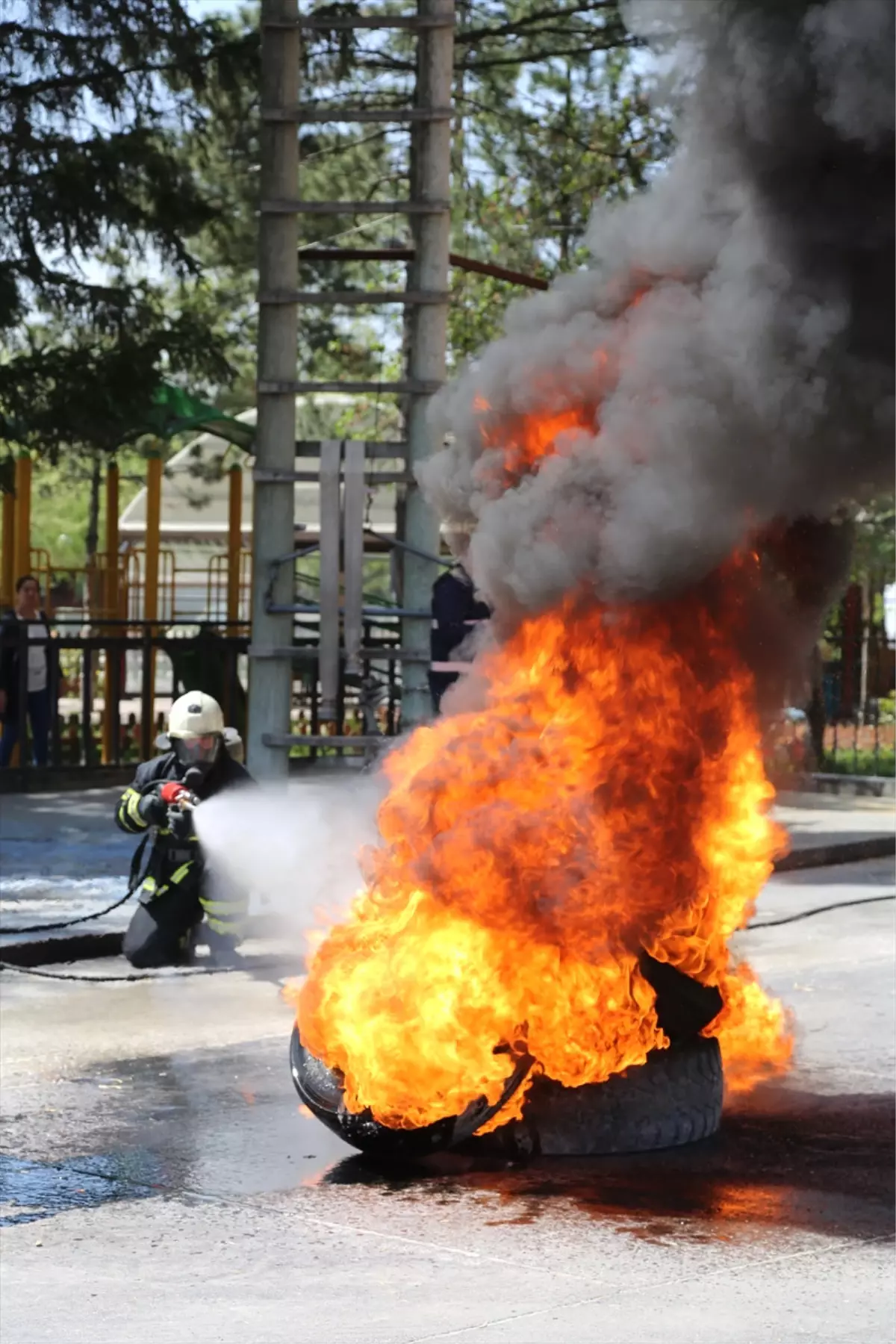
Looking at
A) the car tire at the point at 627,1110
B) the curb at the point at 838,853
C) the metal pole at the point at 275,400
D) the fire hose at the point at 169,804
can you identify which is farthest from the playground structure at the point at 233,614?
the car tire at the point at 627,1110

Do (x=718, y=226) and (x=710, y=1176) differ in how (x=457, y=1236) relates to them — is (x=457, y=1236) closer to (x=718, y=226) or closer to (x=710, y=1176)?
(x=710, y=1176)

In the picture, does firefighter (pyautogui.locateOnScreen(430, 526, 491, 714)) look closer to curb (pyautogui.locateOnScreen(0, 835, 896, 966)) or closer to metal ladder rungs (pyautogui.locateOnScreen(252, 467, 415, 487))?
metal ladder rungs (pyautogui.locateOnScreen(252, 467, 415, 487))

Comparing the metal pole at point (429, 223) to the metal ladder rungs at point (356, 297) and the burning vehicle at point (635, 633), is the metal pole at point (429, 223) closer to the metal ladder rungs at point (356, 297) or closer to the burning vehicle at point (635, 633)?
the metal ladder rungs at point (356, 297)

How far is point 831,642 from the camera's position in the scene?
2102 centimetres

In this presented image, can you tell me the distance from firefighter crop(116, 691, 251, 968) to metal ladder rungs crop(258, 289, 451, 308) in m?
3.70

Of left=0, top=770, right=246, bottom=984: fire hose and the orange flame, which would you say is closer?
the orange flame

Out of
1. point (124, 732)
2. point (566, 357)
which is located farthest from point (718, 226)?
point (124, 732)

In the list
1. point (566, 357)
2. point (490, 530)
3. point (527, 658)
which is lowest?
point (527, 658)

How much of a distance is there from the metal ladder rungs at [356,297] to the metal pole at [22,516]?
18.2ft

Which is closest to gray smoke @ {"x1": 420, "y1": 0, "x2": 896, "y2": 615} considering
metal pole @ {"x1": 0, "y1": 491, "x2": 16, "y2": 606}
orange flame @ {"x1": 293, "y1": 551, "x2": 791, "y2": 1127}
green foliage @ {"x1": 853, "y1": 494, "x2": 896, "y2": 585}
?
orange flame @ {"x1": 293, "y1": 551, "x2": 791, "y2": 1127}

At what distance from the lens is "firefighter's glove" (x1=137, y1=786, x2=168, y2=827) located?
32.7ft

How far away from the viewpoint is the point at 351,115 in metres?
13.2

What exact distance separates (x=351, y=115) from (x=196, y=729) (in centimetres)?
496

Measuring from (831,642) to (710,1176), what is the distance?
49.6 feet
